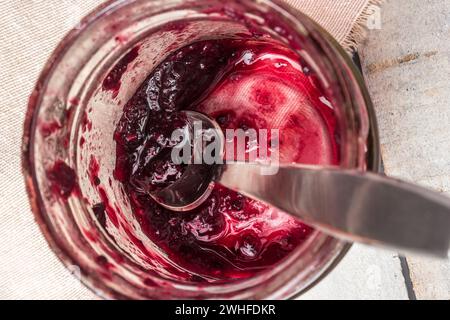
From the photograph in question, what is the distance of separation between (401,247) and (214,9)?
0.89 ft

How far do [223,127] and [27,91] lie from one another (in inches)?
13.0

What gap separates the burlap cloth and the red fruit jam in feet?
0.59

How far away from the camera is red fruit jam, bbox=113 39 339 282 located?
0.56m

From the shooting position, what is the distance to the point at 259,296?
1.42 feet

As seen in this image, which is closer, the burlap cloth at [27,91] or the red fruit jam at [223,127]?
the red fruit jam at [223,127]

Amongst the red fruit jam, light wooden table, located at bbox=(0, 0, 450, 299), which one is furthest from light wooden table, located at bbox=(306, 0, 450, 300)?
the red fruit jam

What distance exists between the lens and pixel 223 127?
596mm

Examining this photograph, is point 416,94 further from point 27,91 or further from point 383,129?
point 27,91

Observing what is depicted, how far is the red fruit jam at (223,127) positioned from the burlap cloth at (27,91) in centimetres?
18

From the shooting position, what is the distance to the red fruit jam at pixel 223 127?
1.84 feet

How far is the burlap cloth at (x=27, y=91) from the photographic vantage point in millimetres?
705

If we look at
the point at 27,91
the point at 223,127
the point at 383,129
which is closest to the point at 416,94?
the point at 383,129

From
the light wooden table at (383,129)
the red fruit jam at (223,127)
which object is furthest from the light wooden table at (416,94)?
the red fruit jam at (223,127)

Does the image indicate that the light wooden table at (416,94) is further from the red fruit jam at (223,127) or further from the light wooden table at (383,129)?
the red fruit jam at (223,127)
